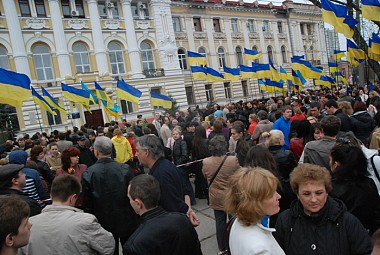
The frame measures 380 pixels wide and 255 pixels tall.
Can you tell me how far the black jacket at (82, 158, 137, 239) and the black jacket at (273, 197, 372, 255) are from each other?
1.76 metres

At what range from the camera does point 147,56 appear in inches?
1070

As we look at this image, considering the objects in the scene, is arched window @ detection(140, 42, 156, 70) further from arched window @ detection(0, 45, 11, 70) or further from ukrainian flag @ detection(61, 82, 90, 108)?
ukrainian flag @ detection(61, 82, 90, 108)

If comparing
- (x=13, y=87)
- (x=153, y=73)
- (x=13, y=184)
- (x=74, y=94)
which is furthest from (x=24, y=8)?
(x=13, y=184)

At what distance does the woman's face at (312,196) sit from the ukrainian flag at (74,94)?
12.2 meters

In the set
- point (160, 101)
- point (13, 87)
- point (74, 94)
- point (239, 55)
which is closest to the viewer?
point (13, 87)

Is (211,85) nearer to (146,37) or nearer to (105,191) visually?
(146,37)

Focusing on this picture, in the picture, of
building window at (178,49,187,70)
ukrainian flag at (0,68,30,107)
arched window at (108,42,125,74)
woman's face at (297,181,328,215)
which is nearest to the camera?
woman's face at (297,181,328,215)

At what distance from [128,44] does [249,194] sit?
1035 inches

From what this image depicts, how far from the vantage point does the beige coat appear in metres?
3.43

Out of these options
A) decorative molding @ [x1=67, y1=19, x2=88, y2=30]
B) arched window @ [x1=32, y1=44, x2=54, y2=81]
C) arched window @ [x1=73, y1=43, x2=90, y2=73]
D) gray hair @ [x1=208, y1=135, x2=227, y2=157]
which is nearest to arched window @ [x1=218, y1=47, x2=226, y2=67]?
arched window @ [x1=73, y1=43, x2=90, y2=73]

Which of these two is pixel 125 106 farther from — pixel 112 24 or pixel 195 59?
pixel 195 59

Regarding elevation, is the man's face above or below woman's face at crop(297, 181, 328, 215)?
above

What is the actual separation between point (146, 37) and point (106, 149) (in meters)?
25.4

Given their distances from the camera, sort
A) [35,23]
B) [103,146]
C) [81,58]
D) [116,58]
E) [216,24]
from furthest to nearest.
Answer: [216,24], [116,58], [81,58], [35,23], [103,146]
